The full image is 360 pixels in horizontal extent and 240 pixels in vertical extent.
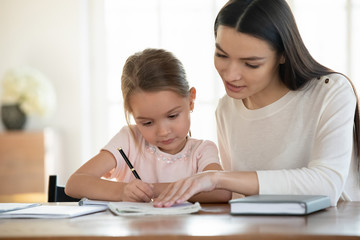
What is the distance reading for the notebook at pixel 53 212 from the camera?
147 cm

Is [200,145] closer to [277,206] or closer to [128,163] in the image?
[128,163]

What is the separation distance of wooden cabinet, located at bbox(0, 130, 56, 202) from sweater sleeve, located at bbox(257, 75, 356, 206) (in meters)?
3.13

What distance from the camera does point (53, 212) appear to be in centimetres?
151

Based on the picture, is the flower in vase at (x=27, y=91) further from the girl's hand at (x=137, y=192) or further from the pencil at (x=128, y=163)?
the girl's hand at (x=137, y=192)

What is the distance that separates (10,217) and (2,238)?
284 millimetres

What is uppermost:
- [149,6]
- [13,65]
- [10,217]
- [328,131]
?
[149,6]

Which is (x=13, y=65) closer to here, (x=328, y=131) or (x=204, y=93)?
(x=204, y=93)

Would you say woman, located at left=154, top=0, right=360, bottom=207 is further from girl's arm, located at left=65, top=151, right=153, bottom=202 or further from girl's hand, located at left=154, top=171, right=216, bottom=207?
girl's arm, located at left=65, top=151, right=153, bottom=202

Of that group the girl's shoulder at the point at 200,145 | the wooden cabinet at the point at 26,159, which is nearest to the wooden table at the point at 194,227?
the girl's shoulder at the point at 200,145

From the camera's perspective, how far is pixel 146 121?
6.44 feet

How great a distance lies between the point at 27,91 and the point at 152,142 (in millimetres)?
2900

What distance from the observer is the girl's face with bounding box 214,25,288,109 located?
5.97 feet

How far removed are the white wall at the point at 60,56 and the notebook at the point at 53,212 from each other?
11.2ft

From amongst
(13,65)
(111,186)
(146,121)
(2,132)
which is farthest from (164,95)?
(13,65)
